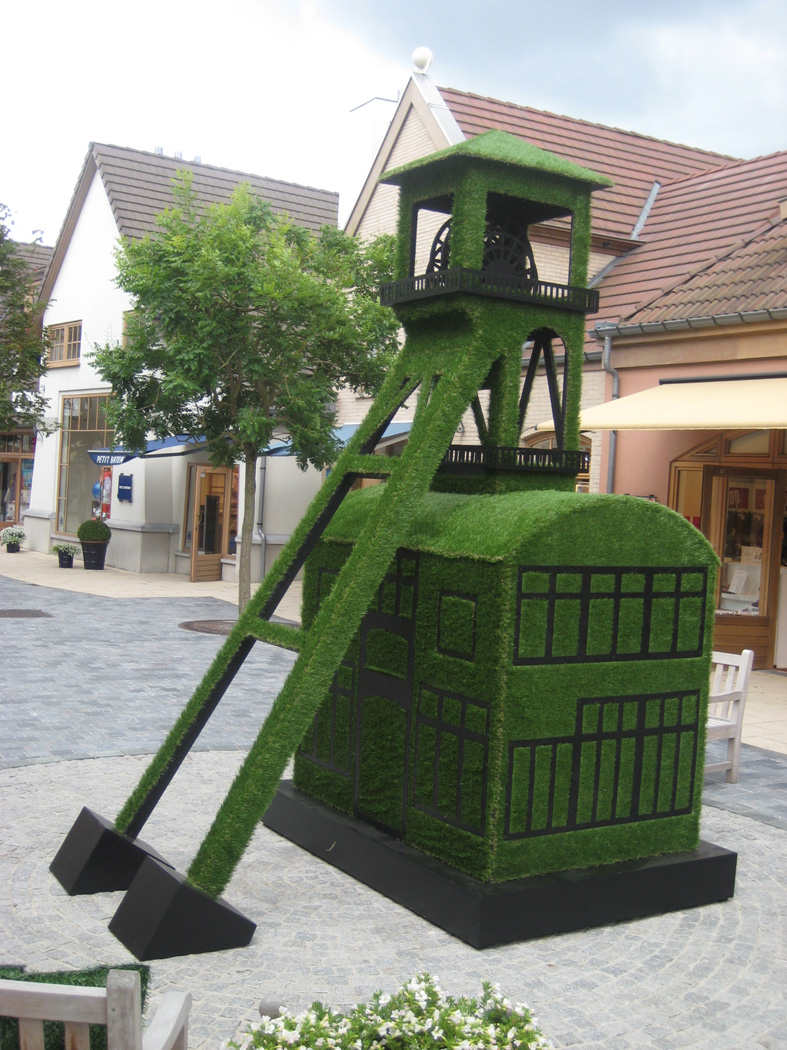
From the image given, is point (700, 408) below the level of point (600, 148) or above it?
below

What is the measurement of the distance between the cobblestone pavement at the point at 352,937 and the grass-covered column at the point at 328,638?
Result: 53 centimetres

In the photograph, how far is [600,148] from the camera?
1839cm

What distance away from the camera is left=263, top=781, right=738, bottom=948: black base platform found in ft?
17.0

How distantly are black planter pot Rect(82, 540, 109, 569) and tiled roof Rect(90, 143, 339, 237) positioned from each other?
6.87 m

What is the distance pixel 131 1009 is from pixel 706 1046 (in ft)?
9.22

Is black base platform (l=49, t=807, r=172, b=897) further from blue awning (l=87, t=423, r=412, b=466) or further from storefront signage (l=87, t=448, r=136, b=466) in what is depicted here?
storefront signage (l=87, t=448, r=136, b=466)

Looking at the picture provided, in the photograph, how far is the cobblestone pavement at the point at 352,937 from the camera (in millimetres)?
4520

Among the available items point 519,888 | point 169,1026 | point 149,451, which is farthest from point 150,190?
point 169,1026

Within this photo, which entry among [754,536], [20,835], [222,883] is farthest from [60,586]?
[222,883]

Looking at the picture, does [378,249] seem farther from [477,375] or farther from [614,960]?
→ [614,960]

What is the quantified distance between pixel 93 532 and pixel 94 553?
1.65 ft

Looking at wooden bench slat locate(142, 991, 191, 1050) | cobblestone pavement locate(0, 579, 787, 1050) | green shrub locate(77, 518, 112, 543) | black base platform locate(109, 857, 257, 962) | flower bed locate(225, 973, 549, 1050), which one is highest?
green shrub locate(77, 518, 112, 543)

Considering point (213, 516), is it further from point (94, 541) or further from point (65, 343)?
point (65, 343)

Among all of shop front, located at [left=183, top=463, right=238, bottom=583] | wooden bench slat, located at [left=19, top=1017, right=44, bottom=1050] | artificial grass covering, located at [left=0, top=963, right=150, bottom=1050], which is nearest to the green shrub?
shop front, located at [left=183, top=463, right=238, bottom=583]
